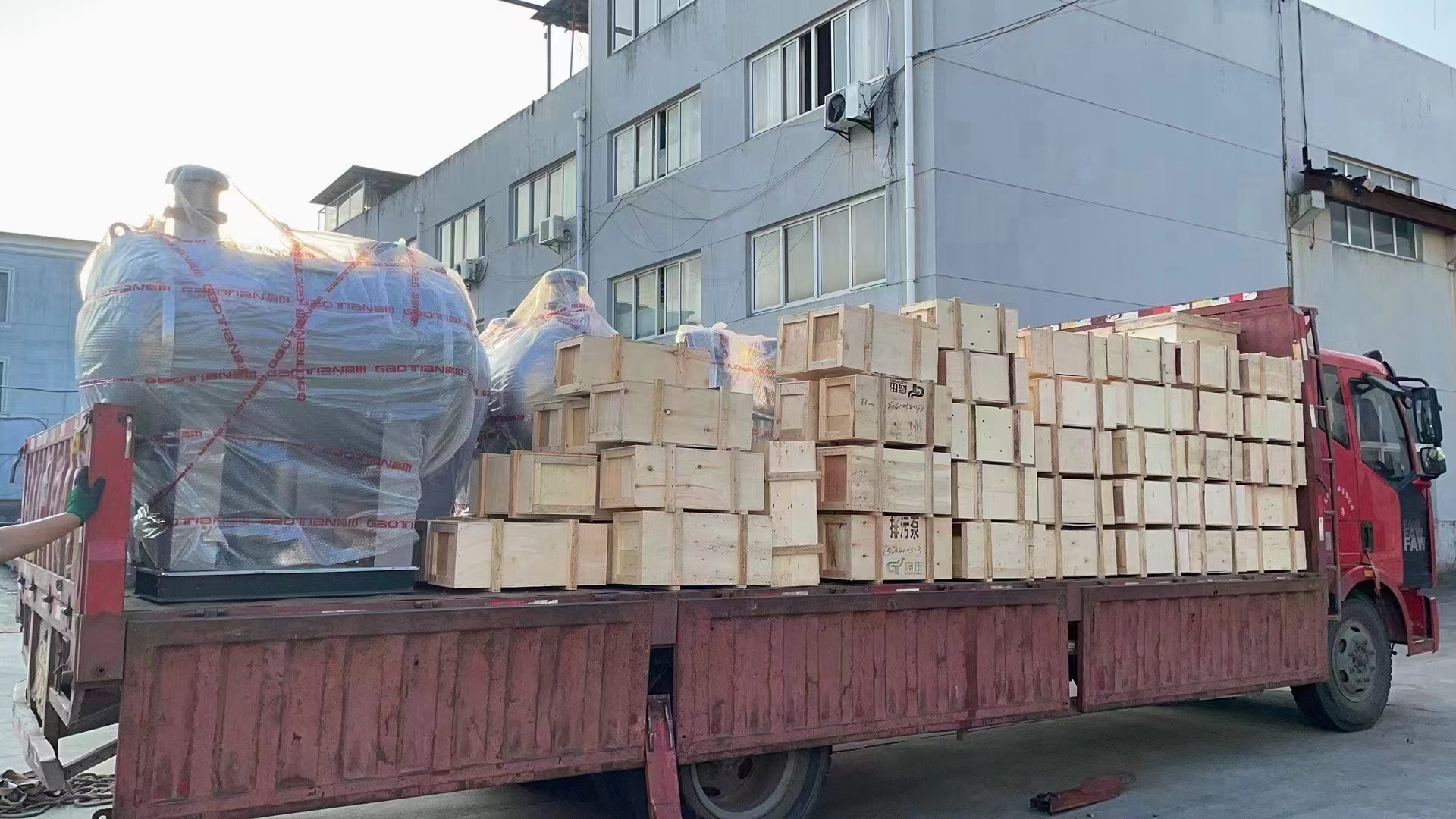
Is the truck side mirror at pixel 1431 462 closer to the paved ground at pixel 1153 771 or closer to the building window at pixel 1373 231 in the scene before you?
the paved ground at pixel 1153 771

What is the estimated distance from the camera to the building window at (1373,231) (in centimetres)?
2028

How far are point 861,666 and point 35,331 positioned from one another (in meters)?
34.1

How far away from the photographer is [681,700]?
5.48 metres

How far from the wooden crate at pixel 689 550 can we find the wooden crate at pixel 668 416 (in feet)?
1.27

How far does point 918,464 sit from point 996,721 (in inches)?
63.4

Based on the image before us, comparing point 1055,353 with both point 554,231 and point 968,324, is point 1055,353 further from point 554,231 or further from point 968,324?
point 554,231

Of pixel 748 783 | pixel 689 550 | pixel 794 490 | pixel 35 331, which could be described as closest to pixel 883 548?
pixel 794 490

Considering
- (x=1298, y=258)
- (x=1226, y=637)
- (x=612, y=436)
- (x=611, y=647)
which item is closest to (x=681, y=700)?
→ (x=611, y=647)

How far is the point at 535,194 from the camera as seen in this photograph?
2392 centimetres

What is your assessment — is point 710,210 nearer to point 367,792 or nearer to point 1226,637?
point 1226,637

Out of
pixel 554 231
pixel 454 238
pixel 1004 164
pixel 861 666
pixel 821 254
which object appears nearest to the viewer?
pixel 861 666

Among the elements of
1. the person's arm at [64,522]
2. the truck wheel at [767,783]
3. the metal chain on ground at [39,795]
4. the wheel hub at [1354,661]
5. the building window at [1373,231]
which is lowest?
the metal chain on ground at [39,795]

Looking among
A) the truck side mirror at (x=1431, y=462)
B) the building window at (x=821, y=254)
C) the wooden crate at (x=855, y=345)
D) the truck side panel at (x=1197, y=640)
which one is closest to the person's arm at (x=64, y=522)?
the wooden crate at (x=855, y=345)

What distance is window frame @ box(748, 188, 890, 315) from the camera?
49.3 feet
